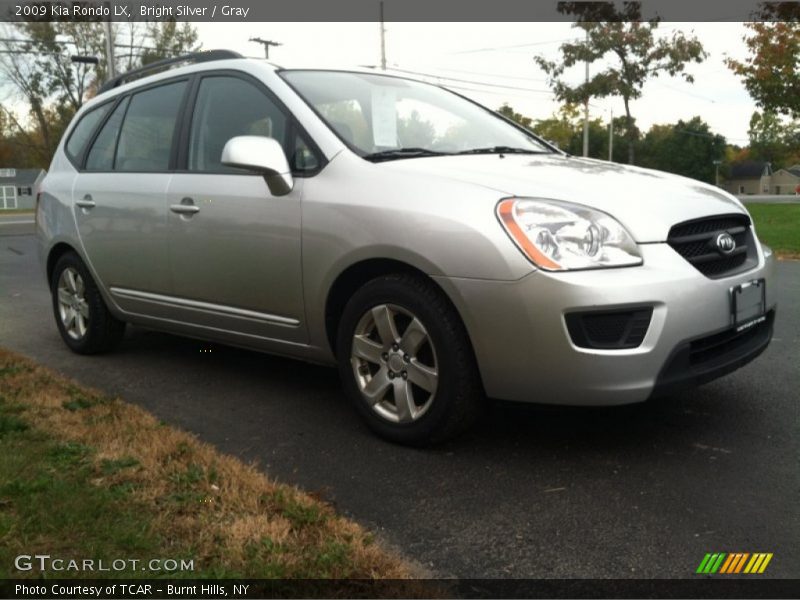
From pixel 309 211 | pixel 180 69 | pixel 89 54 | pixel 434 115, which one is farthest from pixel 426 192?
pixel 89 54

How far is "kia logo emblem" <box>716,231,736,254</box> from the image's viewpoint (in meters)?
3.25

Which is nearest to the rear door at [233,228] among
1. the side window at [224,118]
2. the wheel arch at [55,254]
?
the side window at [224,118]

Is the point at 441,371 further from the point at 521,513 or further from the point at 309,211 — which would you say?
the point at 309,211

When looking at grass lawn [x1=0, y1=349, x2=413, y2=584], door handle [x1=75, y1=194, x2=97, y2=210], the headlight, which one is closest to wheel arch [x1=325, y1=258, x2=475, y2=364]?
the headlight

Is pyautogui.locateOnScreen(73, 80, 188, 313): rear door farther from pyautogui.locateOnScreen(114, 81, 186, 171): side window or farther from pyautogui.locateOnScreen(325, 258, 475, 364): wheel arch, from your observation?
pyautogui.locateOnScreen(325, 258, 475, 364): wheel arch

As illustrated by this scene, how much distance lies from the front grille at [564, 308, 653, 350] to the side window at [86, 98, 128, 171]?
3404 mm

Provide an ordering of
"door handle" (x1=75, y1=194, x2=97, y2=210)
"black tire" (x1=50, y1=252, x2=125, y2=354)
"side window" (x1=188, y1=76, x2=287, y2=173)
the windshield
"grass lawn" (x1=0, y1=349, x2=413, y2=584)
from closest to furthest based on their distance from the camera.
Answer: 1. "grass lawn" (x1=0, y1=349, x2=413, y2=584)
2. the windshield
3. "side window" (x1=188, y1=76, x2=287, y2=173)
4. "door handle" (x1=75, y1=194, x2=97, y2=210)
5. "black tire" (x1=50, y1=252, x2=125, y2=354)

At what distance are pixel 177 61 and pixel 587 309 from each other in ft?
10.7

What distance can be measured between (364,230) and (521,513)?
4.42ft

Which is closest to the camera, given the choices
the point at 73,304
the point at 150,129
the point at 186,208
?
the point at 186,208

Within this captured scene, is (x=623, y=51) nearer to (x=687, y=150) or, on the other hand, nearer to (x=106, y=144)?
(x=106, y=144)

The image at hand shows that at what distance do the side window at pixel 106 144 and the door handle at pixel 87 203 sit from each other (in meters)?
0.21

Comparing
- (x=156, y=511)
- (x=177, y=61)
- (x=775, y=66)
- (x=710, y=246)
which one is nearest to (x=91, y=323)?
(x=177, y=61)

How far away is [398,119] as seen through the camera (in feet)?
13.4
